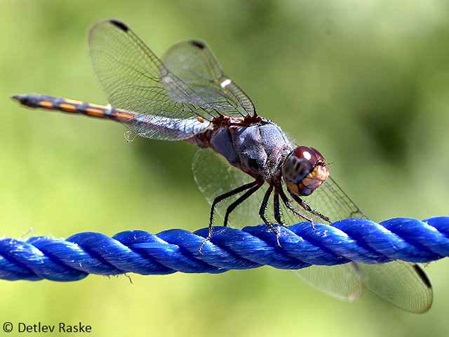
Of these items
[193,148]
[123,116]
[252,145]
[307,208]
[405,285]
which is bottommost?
[405,285]

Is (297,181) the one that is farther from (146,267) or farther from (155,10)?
(155,10)

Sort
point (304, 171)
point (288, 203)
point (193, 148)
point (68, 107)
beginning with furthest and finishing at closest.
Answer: point (193, 148), point (68, 107), point (288, 203), point (304, 171)

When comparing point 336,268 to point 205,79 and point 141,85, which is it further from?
point 141,85

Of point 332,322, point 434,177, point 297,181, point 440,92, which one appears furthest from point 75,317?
point 440,92

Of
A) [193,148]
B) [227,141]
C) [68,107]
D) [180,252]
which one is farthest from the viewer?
[193,148]

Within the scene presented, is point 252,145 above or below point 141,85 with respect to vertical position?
below
